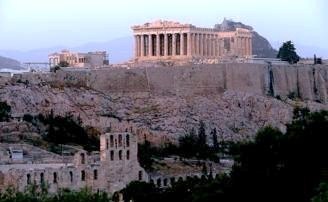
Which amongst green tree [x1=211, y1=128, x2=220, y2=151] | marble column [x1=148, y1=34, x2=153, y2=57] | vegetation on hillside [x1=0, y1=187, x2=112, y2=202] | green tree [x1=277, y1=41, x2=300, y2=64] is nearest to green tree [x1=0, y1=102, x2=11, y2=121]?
green tree [x1=211, y1=128, x2=220, y2=151]

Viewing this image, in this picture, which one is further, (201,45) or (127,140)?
(201,45)

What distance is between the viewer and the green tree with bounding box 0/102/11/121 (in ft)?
200

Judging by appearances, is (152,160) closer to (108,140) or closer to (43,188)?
(108,140)

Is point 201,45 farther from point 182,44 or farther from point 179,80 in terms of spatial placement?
point 179,80

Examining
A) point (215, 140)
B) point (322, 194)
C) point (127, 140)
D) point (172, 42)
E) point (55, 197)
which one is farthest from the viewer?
point (172, 42)

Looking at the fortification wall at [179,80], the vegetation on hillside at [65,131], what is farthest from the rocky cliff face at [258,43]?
the vegetation on hillside at [65,131]

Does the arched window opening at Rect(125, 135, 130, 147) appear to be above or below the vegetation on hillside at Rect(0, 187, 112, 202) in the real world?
above

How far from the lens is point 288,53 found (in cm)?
8656

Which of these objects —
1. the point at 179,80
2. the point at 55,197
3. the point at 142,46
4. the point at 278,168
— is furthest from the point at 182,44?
the point at 55,197

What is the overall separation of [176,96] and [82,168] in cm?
2629

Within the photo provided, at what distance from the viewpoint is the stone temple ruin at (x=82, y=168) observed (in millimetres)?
46081

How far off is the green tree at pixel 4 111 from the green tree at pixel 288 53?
2539 cm

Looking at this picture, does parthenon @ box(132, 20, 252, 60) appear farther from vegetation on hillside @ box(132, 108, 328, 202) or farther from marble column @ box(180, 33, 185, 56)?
vegetation on hillside @ box(132, 108, 328, 202)

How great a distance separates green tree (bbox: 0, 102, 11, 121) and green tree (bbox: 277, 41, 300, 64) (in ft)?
83.3
